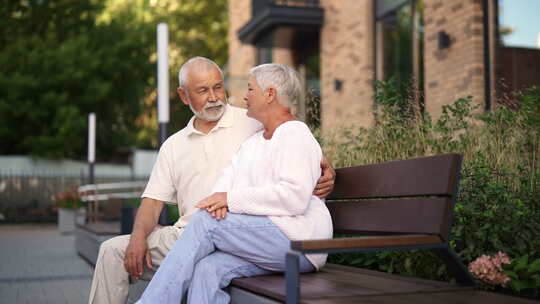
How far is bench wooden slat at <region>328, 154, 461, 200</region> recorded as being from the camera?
9.86 ft

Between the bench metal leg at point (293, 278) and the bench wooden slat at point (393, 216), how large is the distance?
0.70 m

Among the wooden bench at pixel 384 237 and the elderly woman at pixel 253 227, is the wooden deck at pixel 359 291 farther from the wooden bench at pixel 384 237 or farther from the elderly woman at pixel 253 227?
the elderly woman at pixel 253 227

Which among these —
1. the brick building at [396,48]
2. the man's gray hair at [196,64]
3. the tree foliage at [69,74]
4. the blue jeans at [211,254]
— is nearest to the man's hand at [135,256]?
the blue jeans at [211,254]

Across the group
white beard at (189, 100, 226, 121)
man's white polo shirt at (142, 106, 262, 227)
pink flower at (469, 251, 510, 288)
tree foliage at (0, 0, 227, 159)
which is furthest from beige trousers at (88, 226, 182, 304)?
tree foliage at (0, 0, 227, 159)

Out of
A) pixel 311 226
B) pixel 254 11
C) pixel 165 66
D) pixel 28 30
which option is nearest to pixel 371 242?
pixel 311 226

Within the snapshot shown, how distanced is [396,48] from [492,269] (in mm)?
8421

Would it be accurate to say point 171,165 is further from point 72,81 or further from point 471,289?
point 72,81

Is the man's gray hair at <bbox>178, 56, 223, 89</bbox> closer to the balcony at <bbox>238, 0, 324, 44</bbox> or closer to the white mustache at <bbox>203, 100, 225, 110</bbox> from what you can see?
the white mustache at <bbox>203, 100, 225, 110</bbox>

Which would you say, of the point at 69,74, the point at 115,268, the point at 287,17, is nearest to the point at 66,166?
the point at 69,74

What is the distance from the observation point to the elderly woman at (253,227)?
3.23 metres

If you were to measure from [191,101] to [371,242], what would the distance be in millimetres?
1803

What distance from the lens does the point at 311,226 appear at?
332 cm

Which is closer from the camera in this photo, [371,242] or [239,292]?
[371,242]

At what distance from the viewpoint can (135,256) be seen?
381 cm
